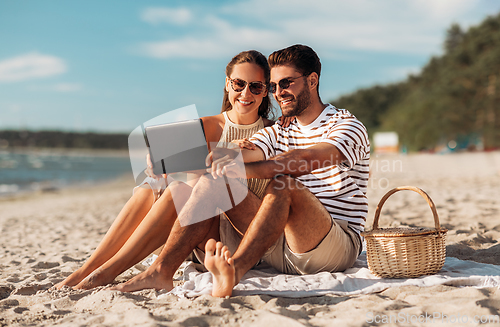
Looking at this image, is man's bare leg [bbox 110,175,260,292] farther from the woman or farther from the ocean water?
the ocean water

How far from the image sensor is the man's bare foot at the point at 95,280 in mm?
2397

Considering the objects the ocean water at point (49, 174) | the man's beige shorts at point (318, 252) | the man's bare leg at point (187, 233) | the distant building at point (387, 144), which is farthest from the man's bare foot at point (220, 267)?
the distant building at point (387, 144)

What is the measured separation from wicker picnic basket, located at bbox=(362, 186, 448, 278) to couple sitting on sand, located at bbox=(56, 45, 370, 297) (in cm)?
19

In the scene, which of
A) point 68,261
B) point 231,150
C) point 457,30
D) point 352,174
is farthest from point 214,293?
point 457,30

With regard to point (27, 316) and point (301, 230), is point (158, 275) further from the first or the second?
point (301, 230)

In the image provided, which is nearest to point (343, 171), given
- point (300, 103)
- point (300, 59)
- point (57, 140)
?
point (300, 103)

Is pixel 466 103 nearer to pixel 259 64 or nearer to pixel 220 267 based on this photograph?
pixel 259 64

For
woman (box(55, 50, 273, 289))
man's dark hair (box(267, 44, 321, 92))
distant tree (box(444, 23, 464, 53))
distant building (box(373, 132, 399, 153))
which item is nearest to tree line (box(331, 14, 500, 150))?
distant building (box(373, 132, 399, 153))

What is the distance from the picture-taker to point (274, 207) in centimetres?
214

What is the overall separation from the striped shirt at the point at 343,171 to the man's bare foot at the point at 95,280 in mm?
1337

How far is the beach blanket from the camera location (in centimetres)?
222

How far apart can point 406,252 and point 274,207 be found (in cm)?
80

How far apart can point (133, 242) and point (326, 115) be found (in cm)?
146

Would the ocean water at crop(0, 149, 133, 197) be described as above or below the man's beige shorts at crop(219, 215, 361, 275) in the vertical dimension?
below
